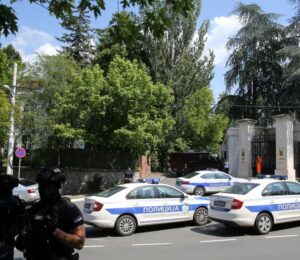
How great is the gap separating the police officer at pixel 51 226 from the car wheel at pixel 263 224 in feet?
29.5

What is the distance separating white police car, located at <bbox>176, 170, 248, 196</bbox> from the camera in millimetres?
22328

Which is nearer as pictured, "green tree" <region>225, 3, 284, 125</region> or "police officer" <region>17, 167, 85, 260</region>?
"police officer" <region>17, 167, 85, 260</region>

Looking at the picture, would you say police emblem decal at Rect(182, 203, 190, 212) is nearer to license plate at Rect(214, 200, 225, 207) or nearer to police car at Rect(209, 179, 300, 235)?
police car at Rect(209, 179, 300, 235)

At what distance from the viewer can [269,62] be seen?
141 feet

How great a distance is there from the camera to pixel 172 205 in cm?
1303

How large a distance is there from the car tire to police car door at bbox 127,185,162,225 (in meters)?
1.33

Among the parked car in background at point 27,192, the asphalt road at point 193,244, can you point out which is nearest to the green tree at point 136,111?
the parked car in background at point 27,192

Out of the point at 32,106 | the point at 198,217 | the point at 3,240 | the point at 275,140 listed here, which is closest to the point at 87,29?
the point at 32,106

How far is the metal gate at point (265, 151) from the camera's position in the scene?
103ft

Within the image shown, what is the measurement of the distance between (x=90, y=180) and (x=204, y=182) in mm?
9346

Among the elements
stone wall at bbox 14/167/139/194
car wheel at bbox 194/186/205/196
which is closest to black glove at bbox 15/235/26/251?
car wheel at bbox 194/186/205/196

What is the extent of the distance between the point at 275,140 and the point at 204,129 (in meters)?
13.2

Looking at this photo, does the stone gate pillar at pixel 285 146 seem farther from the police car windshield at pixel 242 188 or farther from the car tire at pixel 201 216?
the police car windshield at pixel 242 188

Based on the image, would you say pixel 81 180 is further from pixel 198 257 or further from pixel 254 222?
pixel 198 257
